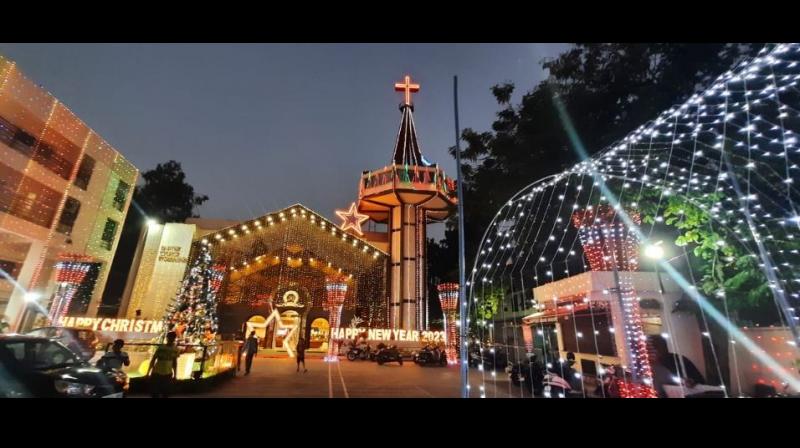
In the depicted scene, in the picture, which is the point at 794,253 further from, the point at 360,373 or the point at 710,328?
the point at 360,373

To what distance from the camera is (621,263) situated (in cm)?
896

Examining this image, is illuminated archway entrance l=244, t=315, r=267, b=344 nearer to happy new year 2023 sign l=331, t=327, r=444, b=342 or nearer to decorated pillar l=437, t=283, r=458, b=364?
happy new year 2023 sign l=331, t=327, r=444, b=342

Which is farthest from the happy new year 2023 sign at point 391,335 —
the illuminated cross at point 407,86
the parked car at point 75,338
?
the illuminated cross at point 407,86

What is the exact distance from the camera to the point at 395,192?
20.2 meters

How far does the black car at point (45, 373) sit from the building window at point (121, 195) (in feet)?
60.4

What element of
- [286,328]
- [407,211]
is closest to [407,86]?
[407,211]

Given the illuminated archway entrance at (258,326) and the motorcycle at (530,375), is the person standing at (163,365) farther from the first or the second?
the illuminated archway entrance at (258,326)

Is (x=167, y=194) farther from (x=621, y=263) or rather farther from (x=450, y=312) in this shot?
(x=621, y=263)

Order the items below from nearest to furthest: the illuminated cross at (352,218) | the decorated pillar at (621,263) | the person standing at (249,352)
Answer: the decorated pillar at (621,263) < the person standing at (249,352) < the illuminated cross at (352,218)

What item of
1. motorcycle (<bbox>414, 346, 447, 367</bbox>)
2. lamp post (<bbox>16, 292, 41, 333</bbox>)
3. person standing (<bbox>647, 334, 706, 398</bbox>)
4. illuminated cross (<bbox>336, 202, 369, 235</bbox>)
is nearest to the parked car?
lamp post (<bbox>16, 292, 41, 333</bbox>)

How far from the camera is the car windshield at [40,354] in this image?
4.37m

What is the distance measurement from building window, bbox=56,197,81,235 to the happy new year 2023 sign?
1405 cm

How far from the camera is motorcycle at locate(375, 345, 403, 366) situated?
13750mm

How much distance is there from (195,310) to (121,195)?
1456cm
